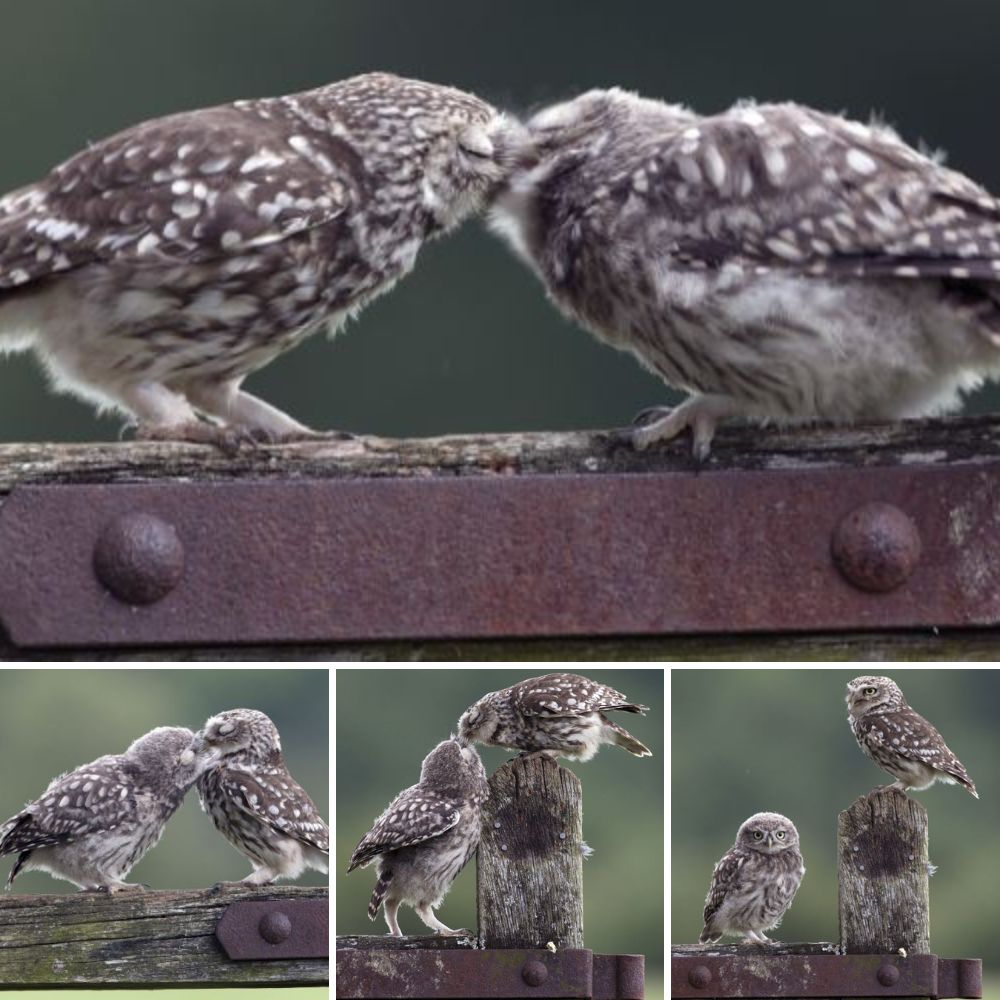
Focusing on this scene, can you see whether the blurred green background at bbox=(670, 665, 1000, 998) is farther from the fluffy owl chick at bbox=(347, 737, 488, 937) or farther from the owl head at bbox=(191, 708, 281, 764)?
the owl head at bbox=(191, 708, 281, 764)

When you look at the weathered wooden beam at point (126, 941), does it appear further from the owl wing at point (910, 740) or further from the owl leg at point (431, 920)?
the owl wing at point (910, 740)

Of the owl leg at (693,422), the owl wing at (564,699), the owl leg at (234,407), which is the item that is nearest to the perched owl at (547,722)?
the owl wing at (564,699)

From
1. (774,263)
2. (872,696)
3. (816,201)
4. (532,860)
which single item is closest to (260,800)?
(532,860)

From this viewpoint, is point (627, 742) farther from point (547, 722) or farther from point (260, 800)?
point (260, 800)

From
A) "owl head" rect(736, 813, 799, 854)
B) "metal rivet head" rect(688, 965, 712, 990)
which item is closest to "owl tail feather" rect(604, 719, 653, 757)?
"owl head" rect(736, 813, 799, 854)

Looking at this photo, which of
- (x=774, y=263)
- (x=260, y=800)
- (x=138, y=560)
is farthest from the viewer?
(x=774, y=263)
